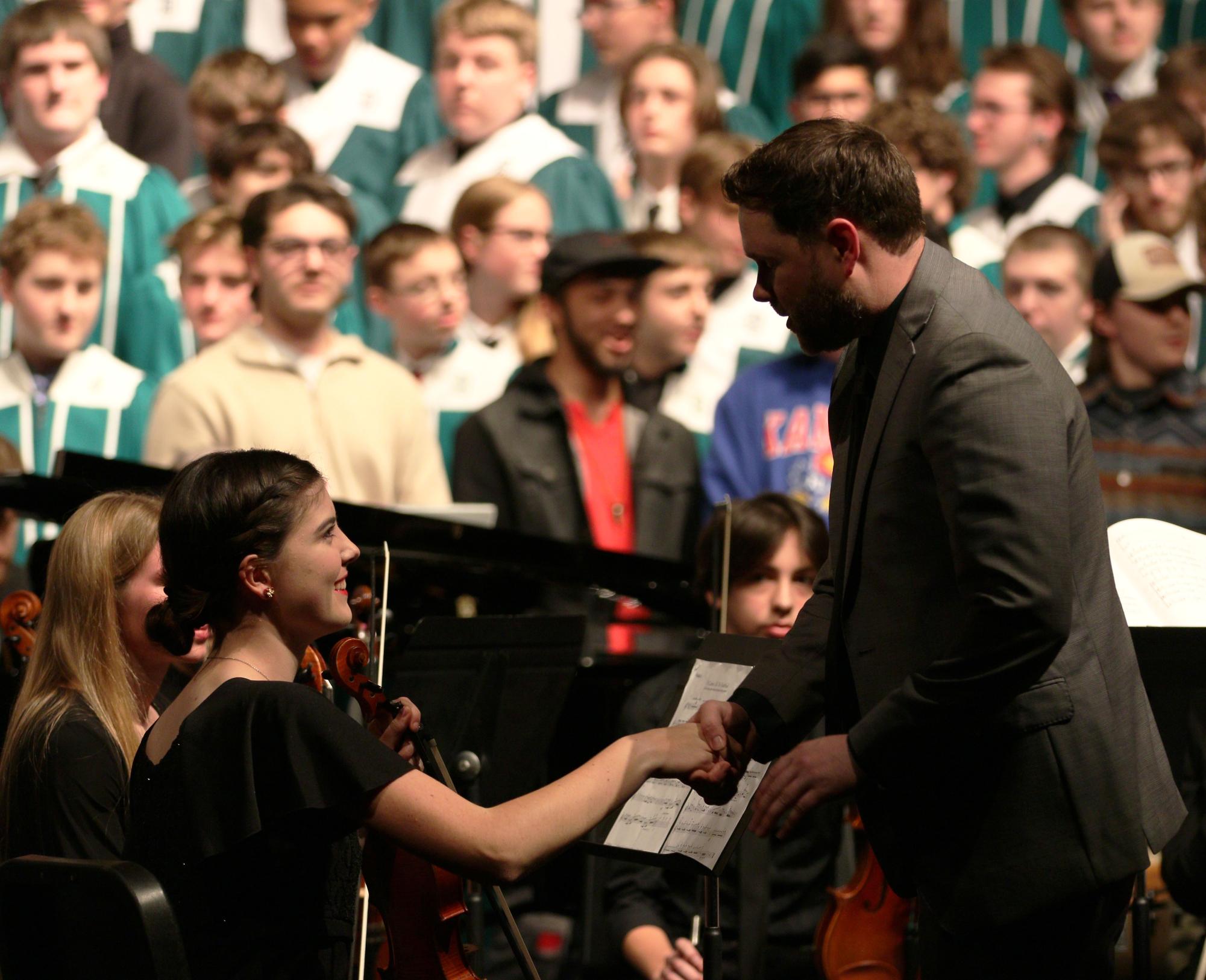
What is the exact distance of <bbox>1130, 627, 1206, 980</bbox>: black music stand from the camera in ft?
9.83

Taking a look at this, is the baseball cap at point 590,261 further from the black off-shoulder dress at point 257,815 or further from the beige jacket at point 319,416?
the black off-shoulder dress at point 257,815

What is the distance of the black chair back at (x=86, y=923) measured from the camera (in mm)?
1893

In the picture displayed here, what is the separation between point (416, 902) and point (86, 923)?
2.16 feet

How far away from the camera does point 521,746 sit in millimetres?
3490

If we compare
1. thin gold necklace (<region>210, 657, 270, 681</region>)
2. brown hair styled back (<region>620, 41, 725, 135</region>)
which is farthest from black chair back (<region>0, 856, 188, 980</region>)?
brown hair styled back (<region>620, 41, 725, 135</region>)

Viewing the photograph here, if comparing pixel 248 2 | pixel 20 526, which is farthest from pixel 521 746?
pixel 248 2

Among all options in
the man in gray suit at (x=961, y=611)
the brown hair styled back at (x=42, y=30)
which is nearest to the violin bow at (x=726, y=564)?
the man in gray suit at (x=961, y=611)

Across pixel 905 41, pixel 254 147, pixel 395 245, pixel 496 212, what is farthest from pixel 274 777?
pixel 905 41

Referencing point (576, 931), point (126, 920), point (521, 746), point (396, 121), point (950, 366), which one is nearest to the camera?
point (126, 920)

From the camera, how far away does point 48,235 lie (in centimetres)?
554

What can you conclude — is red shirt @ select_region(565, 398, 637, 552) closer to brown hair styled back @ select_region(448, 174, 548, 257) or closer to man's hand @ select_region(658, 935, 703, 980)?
brown hair styled back @ select_region(448, 174, 548, 257)

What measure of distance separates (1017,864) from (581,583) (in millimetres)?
2413

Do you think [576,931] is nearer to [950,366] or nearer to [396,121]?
[950,366]

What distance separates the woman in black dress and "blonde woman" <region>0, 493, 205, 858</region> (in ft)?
1.25
